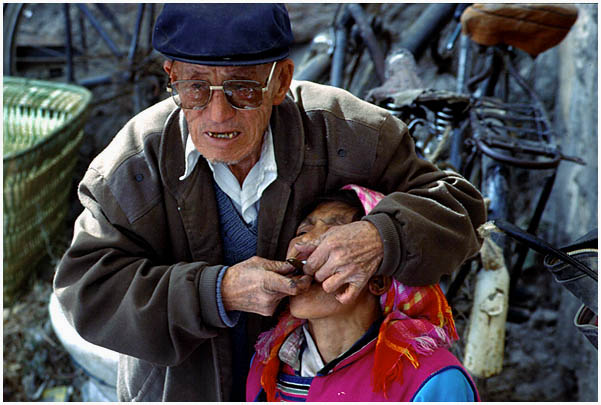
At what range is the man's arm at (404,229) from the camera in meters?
1.37

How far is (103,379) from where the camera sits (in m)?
2.44

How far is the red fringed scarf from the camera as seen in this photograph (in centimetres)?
143

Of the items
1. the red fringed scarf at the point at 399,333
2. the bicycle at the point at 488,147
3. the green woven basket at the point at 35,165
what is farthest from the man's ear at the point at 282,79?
the green woven basket at the point at 35,165

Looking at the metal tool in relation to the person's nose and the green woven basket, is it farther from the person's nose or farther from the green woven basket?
the green woven basket

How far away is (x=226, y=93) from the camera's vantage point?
54.8 inches

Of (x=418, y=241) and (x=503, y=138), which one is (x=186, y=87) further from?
(x=503, y=138)

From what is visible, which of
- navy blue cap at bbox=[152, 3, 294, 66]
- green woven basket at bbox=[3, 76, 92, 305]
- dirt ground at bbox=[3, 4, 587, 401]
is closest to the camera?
navy blue cap at bbox=[152, 3, 294, 66]

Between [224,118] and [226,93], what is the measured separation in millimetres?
58

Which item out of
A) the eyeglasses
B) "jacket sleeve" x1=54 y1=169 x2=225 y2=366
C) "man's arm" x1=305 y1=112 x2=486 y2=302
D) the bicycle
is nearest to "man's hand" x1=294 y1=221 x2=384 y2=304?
"man's arm" x1=305 y1=112 x2=486 y2=302

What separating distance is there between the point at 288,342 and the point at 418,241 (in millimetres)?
410

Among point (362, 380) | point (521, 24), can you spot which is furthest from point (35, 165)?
point (362, 380)

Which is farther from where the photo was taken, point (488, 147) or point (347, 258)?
point (488, 147)

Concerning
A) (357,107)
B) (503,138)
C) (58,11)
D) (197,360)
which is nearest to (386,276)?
(357,107)

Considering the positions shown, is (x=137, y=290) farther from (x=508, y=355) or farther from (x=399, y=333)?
(x=508, y=355)
